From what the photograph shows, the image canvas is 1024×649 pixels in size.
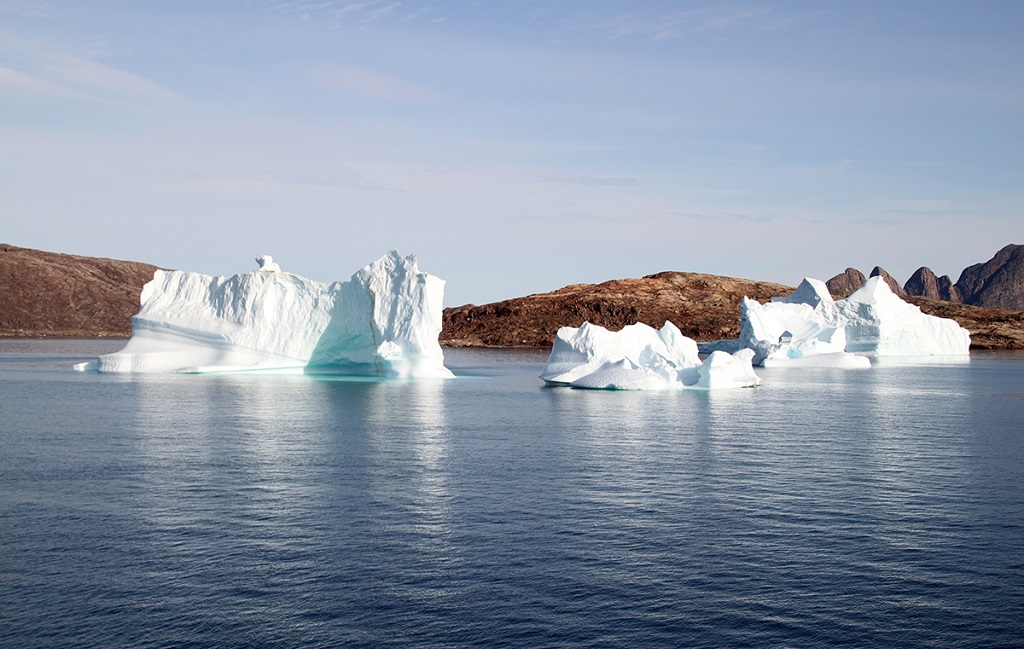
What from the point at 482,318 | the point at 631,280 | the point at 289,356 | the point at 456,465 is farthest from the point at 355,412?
the point at 631,280

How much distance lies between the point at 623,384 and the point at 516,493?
64.5 feet

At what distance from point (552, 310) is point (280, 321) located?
78981mm

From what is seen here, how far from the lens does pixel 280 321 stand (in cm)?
4038

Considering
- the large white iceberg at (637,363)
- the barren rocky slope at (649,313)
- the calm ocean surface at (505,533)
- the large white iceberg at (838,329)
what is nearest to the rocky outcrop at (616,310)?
the barren rocky slope at (649,313)

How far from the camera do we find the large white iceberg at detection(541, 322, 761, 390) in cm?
3475

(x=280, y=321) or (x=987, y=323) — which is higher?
(x=987, y=323)

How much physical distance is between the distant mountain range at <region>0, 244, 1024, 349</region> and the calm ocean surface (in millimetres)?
84330

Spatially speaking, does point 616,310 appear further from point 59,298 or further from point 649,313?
point 59,298

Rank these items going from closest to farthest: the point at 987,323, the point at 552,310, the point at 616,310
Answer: the point at 987,323
the point at 616,310
the point at 552,310

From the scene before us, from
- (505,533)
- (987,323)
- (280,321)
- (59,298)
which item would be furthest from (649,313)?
→ (505,533)

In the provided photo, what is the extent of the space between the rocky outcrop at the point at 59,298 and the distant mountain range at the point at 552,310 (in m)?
0.16

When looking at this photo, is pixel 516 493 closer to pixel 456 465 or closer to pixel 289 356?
pixel 456 465

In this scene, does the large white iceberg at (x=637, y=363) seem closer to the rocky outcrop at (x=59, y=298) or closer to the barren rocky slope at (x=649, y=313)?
the barren rocky slope at (x=649, y=313)

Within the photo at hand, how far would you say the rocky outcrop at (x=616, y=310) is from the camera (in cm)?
11144
